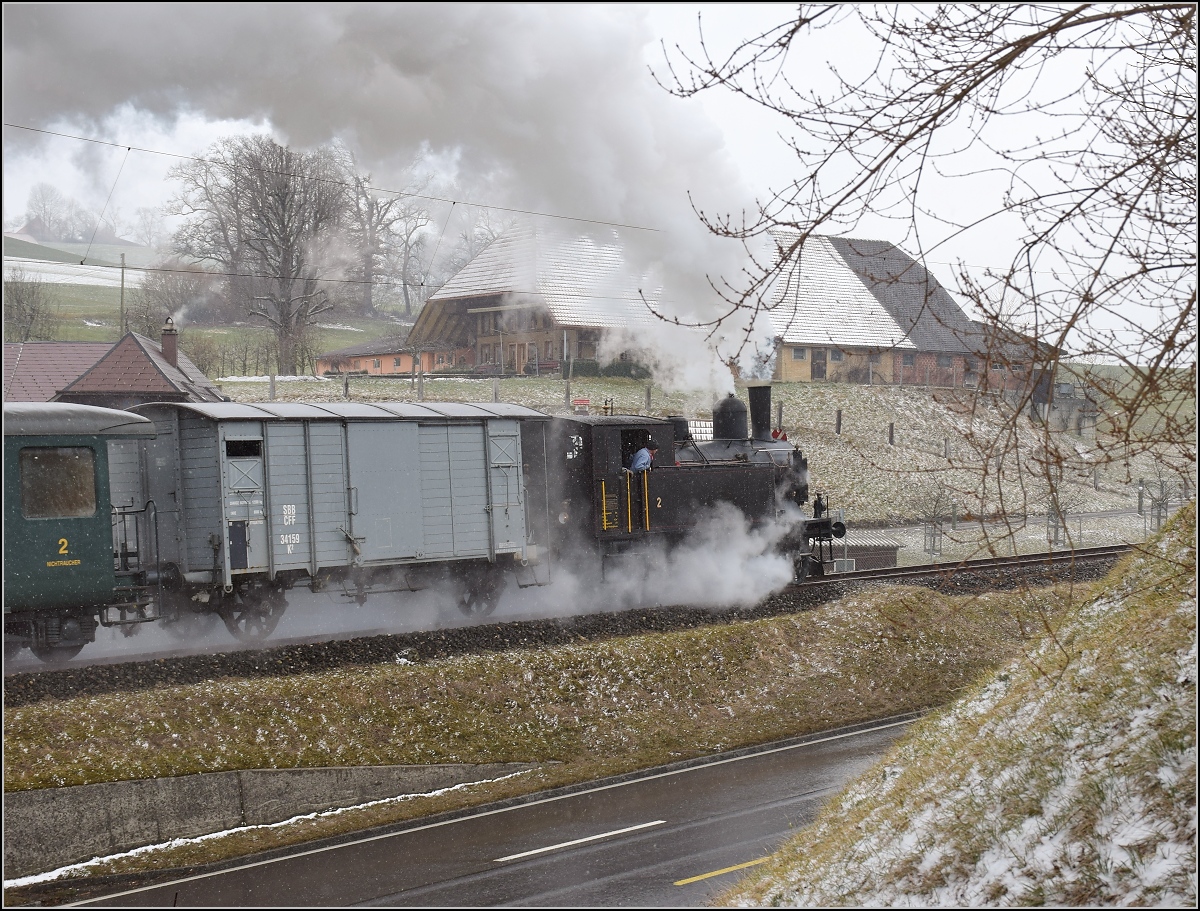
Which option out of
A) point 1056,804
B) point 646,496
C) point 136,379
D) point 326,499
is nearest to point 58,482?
point 326,499

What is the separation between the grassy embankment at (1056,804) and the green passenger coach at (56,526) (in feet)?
30.6

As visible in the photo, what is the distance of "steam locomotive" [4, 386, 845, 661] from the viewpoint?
1316cm

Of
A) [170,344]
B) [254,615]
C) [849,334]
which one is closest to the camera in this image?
[254,615]

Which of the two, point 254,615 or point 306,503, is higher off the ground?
point 306,503

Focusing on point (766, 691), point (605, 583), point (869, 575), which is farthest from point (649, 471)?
point (869, 575)

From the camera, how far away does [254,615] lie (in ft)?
52.4

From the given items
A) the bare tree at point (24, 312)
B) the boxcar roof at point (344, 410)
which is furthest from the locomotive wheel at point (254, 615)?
the bare tree at point (24, 312)

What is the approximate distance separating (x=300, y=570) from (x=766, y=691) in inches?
295

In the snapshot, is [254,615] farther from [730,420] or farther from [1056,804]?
[1056,804]

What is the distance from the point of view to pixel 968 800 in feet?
23.8

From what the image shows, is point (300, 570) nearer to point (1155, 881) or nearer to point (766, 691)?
point (766, 691)

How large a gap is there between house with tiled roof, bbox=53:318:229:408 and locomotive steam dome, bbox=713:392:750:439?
13422 mm

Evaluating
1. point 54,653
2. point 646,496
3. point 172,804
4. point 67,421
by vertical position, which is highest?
point 67,421

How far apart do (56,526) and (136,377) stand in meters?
15.7
